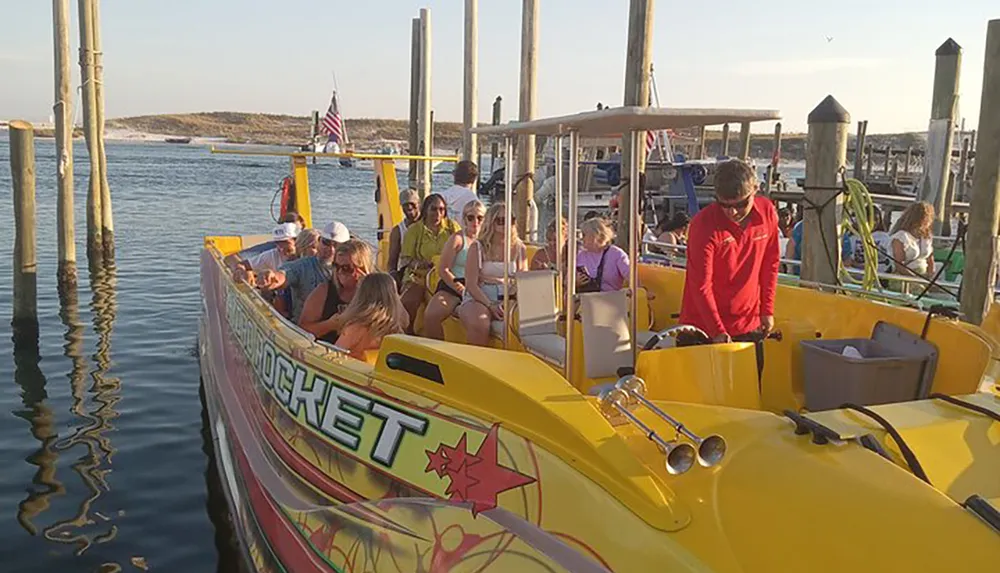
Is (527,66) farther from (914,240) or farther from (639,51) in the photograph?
(914,240)

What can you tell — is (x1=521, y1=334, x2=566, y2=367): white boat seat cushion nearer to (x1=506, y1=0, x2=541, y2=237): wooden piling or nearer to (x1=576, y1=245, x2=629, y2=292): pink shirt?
(x1=576, y1=245, x2=629, y2=292): pink shirt

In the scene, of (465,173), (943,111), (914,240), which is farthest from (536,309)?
(943,111)

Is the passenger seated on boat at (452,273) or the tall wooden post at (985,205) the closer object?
the tall wooden post at (985,205)

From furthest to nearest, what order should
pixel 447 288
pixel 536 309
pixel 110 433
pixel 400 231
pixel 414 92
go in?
1. pixel 414 92
2. pixel 110 433
3. pixel 400 231
4. pixel 447 288
5. pixel 536 309

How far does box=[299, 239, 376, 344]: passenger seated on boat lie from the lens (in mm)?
4965

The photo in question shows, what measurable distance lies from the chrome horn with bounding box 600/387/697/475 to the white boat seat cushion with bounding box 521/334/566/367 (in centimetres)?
135

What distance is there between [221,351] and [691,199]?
1350 centimetres

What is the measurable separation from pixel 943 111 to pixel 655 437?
1040 cm

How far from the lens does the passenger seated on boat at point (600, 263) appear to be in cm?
517

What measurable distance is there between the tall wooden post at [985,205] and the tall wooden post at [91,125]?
12650 millimetres

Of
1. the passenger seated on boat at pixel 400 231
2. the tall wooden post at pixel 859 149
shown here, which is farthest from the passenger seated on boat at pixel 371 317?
the tall wooden post at pixel 859 149

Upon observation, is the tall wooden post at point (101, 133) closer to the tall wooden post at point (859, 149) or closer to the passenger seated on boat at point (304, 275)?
the passenger seated on boat at point (304, 275)

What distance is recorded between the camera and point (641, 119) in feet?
10.9

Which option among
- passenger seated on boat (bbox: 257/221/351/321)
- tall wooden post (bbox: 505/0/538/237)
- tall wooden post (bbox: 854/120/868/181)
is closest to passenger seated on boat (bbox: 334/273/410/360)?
passenger seated on boat (bbox: 257/221/351/321)
